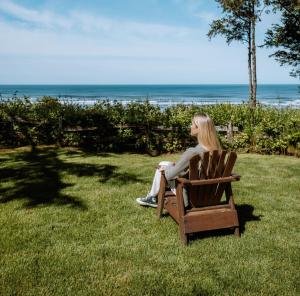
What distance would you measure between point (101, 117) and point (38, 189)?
6434 mm

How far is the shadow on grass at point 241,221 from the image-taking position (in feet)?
19.8

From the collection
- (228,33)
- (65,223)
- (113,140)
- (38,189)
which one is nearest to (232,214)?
(65,223)

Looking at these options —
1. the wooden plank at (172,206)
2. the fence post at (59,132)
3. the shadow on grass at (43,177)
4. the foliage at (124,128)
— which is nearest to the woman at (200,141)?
the wooden plank at (172,206)

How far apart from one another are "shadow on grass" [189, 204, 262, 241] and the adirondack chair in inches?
11.4

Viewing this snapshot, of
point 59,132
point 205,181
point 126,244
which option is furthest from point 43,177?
point 59,132

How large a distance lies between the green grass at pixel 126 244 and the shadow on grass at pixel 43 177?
0.12 ft

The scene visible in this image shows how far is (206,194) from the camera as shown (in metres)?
5.81

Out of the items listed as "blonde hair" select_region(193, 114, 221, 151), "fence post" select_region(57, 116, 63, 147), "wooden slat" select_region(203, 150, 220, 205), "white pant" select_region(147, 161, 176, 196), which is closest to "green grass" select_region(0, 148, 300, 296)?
"white pant" select_region(147, 161, 176, 196)

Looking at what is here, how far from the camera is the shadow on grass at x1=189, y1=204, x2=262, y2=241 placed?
238 inches

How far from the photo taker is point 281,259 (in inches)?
207

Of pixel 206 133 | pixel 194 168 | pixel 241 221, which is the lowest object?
pixel 241 221

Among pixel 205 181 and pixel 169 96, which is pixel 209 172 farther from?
pixel 169 96

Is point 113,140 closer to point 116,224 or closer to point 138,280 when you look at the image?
point 116,224

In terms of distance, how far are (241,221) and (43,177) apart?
4.82 metres
